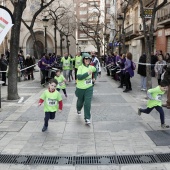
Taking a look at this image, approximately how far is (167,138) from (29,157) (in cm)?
270

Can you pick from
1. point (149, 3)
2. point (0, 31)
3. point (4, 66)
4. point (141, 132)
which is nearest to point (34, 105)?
point (0, 31)

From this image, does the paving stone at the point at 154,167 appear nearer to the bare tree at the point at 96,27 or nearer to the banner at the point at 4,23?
the banner at the point at 4,23

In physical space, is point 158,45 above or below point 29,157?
above

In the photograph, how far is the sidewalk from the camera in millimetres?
5074

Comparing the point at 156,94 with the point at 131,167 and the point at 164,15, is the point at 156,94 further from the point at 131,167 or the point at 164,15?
the point at 164,15

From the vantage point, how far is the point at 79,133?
6.10 metres

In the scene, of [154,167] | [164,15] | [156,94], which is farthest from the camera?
[164,15]

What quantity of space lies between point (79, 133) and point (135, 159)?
1.66 metres

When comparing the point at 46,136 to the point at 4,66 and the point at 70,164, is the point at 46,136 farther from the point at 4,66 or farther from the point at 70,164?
the point at 4,66

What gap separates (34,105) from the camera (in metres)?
9.08

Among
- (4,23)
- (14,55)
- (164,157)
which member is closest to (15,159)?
(164,157)

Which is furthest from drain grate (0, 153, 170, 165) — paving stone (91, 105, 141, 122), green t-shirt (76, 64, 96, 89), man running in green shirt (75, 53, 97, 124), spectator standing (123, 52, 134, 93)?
spectator standing (123, 52, 134, 93)

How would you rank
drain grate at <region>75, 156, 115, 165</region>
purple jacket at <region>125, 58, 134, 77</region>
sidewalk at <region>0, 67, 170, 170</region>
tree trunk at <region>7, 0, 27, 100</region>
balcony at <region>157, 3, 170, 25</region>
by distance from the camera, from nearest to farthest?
drain grate at <region>75, 156, 115, 165</region> → sidewalk at <region>0, 67, 170, 170</region> → tree trunk at <region>7, 0, 27, 100</region> → purple jacket at <region>125, 58, 134, 77</region> → balcony at <region>157, 3, 170, 25</region>

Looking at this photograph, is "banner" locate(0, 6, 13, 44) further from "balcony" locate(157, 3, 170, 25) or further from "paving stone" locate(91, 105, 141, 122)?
"balcony" locate(157, 3, 170, 25)
